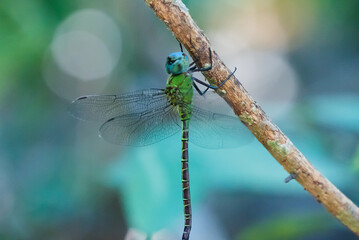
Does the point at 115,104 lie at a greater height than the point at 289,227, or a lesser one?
greater

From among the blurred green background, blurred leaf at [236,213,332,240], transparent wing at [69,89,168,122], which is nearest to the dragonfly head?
transparent wing at [69,89,168,122]

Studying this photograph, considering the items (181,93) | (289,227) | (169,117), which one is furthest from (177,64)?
(289,227)

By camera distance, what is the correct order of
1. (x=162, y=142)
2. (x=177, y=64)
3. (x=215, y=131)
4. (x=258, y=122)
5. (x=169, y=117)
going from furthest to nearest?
(x=162, y=142)
(x=169, y=117)
(x=215, y=131)
(x=177, y=64)
(x=258, y=122)

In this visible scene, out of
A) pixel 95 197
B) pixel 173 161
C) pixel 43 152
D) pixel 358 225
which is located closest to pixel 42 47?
pixel 43 152

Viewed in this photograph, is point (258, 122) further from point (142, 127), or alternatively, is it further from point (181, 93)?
point (142, 127)

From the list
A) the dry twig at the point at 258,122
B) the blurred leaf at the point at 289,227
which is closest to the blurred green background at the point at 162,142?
the blurred leaf at the point at 289,227

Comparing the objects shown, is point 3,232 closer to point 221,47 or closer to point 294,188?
point 294,188

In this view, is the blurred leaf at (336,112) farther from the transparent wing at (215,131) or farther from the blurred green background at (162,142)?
the transparent wing at (215,131)
